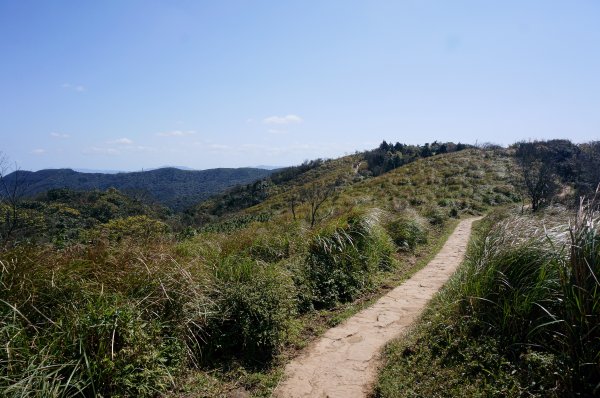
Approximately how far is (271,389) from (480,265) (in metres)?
3.01

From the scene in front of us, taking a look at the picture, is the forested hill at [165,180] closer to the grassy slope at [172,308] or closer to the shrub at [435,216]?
the shrub at [435,216]

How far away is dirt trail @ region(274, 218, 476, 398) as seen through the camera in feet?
13.1

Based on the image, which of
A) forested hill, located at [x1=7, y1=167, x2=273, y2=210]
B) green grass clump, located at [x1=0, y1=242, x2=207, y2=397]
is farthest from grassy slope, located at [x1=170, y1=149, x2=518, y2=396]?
forested hill, located at [x1=7, y1=167, x2=273, y2=210]

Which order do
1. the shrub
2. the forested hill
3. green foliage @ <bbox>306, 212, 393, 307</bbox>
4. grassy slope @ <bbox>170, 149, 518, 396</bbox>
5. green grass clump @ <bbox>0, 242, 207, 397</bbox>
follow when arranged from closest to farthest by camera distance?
green grass clump @ <bbox>0, 242, 207, 397</bbox> < grassy slope @ <bbox>170, 149, 518, 396</bbox> < green foliage @ <bbox>306, 212, 393, 307</bbox> < the shrub < the forested hill

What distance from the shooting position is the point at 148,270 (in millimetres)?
4570

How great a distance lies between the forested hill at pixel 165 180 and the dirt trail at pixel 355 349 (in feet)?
Result: 289

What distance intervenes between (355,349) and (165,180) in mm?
127016

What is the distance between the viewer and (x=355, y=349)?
485 cm

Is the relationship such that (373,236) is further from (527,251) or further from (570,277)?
(570,277)

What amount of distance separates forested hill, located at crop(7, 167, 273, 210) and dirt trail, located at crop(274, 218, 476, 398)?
3464 inches

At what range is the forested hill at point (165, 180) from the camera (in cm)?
10275

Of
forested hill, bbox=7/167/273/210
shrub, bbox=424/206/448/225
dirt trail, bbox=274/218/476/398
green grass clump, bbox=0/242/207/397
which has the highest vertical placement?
forested hill, bbox=7/167/273/210

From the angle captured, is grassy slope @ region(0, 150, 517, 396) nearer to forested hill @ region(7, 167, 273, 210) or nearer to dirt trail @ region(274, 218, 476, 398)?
dirt trail @ region(274, 218, 476, 398)

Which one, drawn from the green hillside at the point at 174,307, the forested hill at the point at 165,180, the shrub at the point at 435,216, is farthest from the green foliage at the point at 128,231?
the forested hill at the point at 165,180
